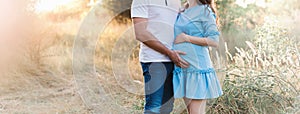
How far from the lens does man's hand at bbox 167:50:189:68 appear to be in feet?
5.66

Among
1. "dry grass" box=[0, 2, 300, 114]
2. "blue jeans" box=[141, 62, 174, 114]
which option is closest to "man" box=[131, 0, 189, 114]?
"blue jeans" box=[141, 62, 174, 114]

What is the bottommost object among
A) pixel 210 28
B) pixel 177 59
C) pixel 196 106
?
pixel 196 106

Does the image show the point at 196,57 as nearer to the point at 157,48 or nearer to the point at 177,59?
the point at 177,59

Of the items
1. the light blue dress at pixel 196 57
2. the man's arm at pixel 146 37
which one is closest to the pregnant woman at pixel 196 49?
the light blue dress at pixel 196 57

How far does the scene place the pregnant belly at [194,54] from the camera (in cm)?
178

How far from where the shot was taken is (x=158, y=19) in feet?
5.52

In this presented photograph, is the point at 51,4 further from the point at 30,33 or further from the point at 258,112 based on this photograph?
the point at 258,112

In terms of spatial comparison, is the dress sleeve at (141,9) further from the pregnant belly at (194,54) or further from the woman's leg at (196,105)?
the woman's leg at (196,105)

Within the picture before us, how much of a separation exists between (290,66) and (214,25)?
1.29 m

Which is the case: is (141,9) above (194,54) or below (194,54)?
above

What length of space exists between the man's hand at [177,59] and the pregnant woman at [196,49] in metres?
0.02

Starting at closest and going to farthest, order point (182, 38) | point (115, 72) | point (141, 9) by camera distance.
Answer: point (141, 9) → point (182, 38) → point (115, 72)

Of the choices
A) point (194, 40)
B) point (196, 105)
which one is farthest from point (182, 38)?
point (196, 105)

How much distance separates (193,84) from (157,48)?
0.25 m
